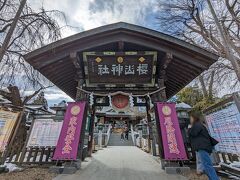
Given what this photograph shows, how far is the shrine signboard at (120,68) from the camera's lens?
22.8ft

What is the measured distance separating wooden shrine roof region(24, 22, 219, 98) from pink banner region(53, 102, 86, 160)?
63.0 inches

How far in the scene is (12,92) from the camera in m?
11.5

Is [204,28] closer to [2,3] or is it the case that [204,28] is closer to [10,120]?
[2,3]

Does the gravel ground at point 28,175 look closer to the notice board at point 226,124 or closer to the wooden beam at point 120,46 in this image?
the notice board at point 226,124

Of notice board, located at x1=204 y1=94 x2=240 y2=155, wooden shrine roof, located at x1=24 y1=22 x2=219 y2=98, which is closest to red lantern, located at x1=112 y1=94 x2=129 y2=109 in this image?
wooden shrine roof, located at x1=24 y1=22 x2=219 y2=98

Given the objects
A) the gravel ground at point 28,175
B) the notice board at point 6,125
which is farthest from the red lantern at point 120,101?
the notice board at point 6,125

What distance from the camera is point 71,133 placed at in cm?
608

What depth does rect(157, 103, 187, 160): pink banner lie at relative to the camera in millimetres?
5781

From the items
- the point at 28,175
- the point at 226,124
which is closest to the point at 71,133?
the point at 28,175

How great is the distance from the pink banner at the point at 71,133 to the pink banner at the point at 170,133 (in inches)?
115

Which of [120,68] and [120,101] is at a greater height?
[120,68]

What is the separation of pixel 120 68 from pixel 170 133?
3.15m

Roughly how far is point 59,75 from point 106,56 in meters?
2.57

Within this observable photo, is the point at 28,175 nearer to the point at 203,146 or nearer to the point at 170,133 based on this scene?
the point at 170,133
